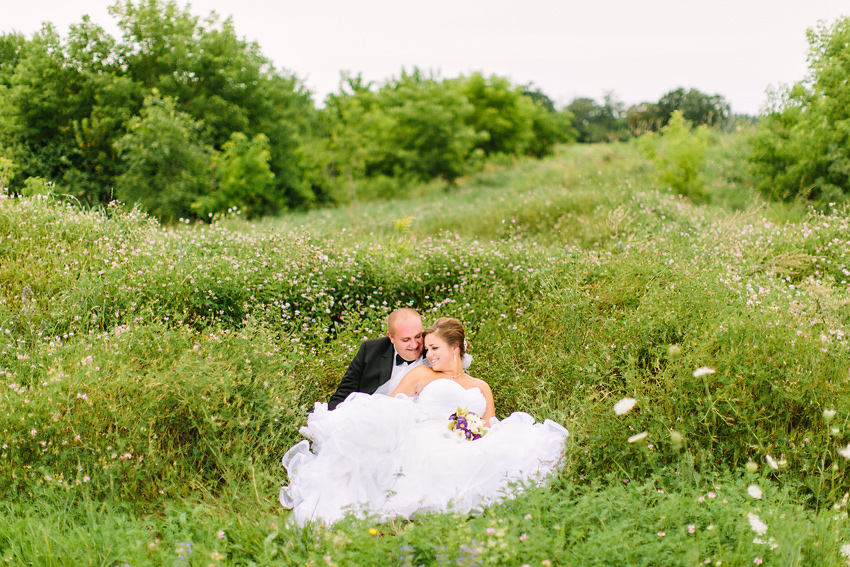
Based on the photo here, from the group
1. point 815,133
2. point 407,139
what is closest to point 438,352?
point 815,133

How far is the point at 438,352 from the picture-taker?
4.85 meters

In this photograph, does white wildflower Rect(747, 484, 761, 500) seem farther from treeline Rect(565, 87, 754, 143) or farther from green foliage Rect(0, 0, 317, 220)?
green foliage Rect(0, 0, 317, 220)

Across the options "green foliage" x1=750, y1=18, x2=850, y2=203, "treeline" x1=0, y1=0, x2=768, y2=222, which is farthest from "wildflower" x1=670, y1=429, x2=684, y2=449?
"treeline" x1=0, y1=0, x2=768, y2=222

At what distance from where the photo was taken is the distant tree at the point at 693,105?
25058 mm

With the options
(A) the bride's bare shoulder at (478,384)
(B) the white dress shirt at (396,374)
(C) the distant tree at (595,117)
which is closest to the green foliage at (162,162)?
(B) the white dress shirt at (396,374)

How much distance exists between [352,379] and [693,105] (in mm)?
26537

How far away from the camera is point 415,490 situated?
3824 mm

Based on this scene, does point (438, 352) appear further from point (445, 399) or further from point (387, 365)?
point (387, 365)

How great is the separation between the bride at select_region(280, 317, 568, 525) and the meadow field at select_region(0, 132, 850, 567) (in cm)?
19

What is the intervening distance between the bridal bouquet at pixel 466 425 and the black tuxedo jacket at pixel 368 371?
2.89 feet

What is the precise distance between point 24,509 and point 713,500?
4.18 meters

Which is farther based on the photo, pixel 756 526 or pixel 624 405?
pixel 624 405

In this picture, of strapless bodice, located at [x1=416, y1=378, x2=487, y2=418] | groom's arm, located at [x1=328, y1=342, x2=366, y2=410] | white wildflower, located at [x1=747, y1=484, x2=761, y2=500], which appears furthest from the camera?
groom's arm, located at [x1=328, y1=342, x2=366, y2=410]

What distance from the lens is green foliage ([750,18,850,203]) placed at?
35.7ft
